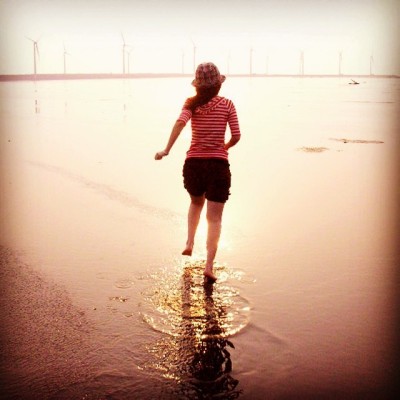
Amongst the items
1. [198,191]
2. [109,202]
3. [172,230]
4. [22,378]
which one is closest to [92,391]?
[22,378]

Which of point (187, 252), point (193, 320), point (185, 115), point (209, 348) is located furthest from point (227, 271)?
point (209, 348)

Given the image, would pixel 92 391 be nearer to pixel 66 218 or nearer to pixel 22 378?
pixel 22 378

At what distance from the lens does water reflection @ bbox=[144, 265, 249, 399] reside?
3025 mm

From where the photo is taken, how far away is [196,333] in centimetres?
362

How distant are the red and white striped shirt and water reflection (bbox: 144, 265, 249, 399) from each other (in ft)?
3.33

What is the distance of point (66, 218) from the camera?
21.4 ft

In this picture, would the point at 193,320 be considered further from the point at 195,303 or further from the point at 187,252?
the point at 187,252

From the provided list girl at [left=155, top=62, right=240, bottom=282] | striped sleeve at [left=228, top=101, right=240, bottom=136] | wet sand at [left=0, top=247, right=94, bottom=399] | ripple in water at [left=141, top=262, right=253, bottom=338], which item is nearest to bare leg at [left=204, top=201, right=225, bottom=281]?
girl at [left=155, top=62, right=240, bottom=282]

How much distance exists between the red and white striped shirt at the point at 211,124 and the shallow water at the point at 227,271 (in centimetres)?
101

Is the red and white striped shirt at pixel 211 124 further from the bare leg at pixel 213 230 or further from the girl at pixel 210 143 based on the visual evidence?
the bare leg at pixel 213 230

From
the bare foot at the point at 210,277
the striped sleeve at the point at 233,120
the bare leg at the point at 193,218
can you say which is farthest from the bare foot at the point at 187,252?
the striped sleeve at the point at 233,120

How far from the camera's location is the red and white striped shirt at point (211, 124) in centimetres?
470

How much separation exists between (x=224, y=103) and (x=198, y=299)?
1619mm

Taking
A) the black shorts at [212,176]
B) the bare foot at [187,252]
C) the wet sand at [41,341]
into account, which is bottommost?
the wet sand at [41,341]
